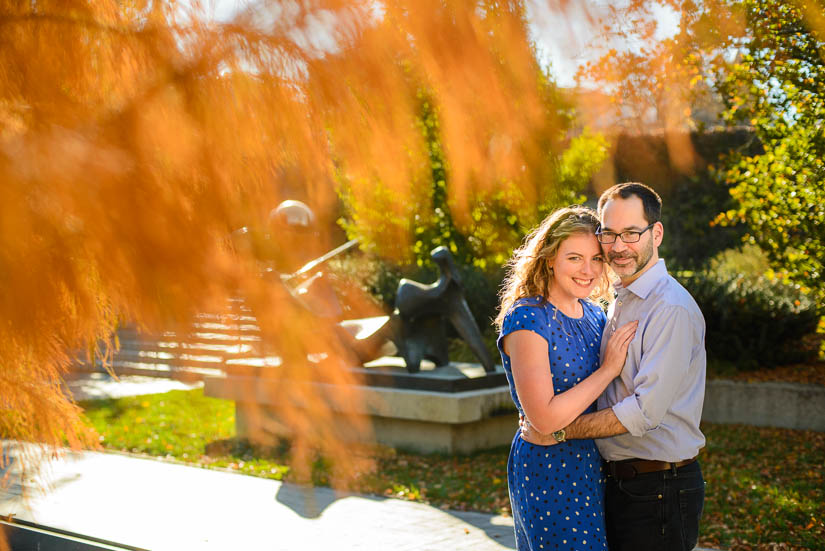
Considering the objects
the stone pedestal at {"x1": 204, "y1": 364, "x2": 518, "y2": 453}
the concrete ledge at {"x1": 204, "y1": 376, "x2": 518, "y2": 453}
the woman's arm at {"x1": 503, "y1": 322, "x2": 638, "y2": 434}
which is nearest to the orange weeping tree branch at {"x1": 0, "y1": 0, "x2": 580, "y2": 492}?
the woman's arm at {"x1": 503, "y1": 322, "x2": 638, "y2": 434}

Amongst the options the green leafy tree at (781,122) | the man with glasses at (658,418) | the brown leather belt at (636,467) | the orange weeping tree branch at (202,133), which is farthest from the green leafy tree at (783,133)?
the orange weeping tree branch at (202,133)

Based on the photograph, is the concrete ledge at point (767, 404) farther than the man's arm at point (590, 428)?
Yes

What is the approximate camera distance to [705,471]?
8.42 m

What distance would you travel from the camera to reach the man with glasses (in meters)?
2.88

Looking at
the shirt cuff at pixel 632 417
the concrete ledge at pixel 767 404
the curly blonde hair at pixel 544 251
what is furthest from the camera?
the concrete ledge at pixel 767 404

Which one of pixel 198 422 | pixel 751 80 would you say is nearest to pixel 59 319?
pixel 751 80

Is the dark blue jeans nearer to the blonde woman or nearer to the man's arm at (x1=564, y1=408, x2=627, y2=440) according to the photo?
the blonde woman

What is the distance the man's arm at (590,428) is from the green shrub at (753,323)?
997cm

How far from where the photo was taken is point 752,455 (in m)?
9.34

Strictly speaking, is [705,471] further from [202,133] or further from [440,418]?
[202,133]

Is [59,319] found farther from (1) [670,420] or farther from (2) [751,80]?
(2) [751,80]

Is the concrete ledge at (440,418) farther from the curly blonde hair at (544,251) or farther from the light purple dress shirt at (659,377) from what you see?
the light purple dress shirt at (659,377)

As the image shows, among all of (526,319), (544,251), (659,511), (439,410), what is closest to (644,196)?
(544,251)

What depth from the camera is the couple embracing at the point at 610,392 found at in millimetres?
2904
